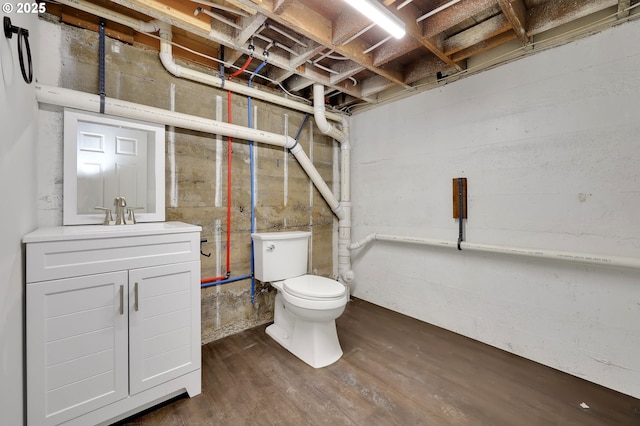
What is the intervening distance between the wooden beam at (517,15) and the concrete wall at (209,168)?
176 cm

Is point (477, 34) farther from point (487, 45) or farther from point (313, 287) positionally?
point (313, 287)

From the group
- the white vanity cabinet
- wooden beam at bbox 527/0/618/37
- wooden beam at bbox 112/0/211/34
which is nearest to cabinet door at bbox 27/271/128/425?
the white vanity cabinet

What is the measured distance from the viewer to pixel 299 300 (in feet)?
6.11

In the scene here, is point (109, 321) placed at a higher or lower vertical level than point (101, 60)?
lower

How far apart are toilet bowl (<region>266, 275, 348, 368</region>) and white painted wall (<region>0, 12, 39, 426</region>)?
1320 mm

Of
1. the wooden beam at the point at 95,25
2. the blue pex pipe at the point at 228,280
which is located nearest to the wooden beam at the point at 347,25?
the wooden beam at the point at 95,25

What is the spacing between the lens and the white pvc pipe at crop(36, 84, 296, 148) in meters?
1.47

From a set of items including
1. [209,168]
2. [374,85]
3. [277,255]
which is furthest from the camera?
[374,85]

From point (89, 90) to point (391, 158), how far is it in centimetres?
241

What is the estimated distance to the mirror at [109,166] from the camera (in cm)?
158

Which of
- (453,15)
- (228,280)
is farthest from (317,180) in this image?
(453,15)

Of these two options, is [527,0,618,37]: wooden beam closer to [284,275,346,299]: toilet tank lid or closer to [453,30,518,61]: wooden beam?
[453,30,518,61]: wooden beam

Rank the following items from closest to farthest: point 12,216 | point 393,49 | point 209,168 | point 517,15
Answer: point 12,216
point 517,15
point 393,49
point 209,168

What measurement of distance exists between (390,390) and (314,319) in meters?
0.61
